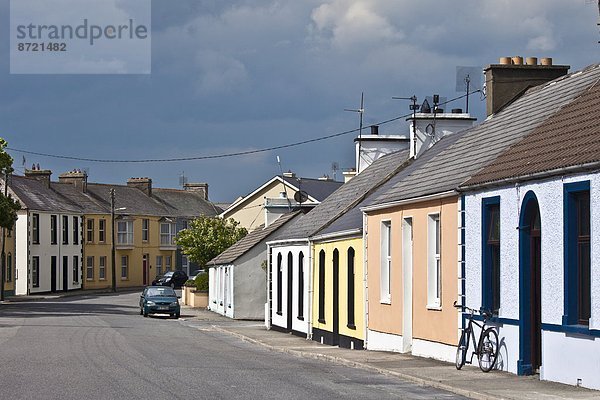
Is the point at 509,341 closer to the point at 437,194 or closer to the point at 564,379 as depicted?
the point at 564,379

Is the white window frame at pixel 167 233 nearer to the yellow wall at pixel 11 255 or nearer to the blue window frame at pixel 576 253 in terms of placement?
the yellow wall at pixel 11 255

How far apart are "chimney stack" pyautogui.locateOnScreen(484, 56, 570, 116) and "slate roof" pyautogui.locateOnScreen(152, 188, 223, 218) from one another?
81.0m

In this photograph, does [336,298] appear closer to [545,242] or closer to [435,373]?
[435,373]

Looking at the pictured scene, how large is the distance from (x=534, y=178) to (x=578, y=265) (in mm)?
1829

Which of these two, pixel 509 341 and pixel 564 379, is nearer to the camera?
pixel 564 379

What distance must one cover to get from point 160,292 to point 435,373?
35.1 metres

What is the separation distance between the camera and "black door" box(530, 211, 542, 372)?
59.4 feet

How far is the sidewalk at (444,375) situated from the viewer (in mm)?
15570

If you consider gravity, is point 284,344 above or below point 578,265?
below

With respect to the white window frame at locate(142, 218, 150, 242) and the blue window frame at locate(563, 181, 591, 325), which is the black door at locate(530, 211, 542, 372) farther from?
the white window frame at locate(142, 218, 150, 242)

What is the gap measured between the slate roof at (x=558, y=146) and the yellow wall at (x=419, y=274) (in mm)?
1811

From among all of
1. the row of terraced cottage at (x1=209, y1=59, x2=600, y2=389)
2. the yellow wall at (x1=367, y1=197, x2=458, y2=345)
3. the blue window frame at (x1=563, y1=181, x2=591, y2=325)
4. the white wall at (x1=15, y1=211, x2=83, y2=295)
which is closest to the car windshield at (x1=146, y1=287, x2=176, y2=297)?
the row of terraced cottage at (x1=209, y1=59, x2=600, y2=389)

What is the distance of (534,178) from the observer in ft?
57.8

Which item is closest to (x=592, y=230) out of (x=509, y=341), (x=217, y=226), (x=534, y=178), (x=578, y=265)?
(x=578, y=265)
